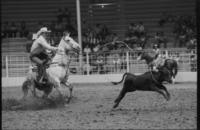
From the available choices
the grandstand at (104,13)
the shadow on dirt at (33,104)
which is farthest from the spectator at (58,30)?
the shadow on dirt at (33,104)

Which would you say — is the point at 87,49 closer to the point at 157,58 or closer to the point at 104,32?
the point at 104,32

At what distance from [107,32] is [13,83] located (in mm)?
4783

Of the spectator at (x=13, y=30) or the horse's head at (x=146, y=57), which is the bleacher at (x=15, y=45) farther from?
the horse's head at (x=146, y=57)

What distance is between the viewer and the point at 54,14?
25.3m

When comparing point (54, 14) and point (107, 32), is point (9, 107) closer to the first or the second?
point (107, 32)

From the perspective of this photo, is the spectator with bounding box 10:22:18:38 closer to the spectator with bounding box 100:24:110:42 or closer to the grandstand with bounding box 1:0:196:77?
the grandstand with bounding box 1:0:196:77

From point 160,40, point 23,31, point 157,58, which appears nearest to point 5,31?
point 23,31

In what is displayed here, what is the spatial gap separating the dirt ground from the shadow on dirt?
0.85ft

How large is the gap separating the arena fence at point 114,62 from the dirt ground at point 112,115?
17.3 feet

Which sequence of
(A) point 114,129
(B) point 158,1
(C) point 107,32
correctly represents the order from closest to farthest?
1. (A) point 114,129
2. (C) point 107,32
3. (B) point 158,1

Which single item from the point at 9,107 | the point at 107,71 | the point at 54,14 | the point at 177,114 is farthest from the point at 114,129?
the point at 54,14

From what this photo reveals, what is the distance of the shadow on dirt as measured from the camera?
11.8 metres

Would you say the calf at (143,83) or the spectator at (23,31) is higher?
the spectator at (23,31)

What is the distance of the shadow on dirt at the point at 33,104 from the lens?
38.7 ft
